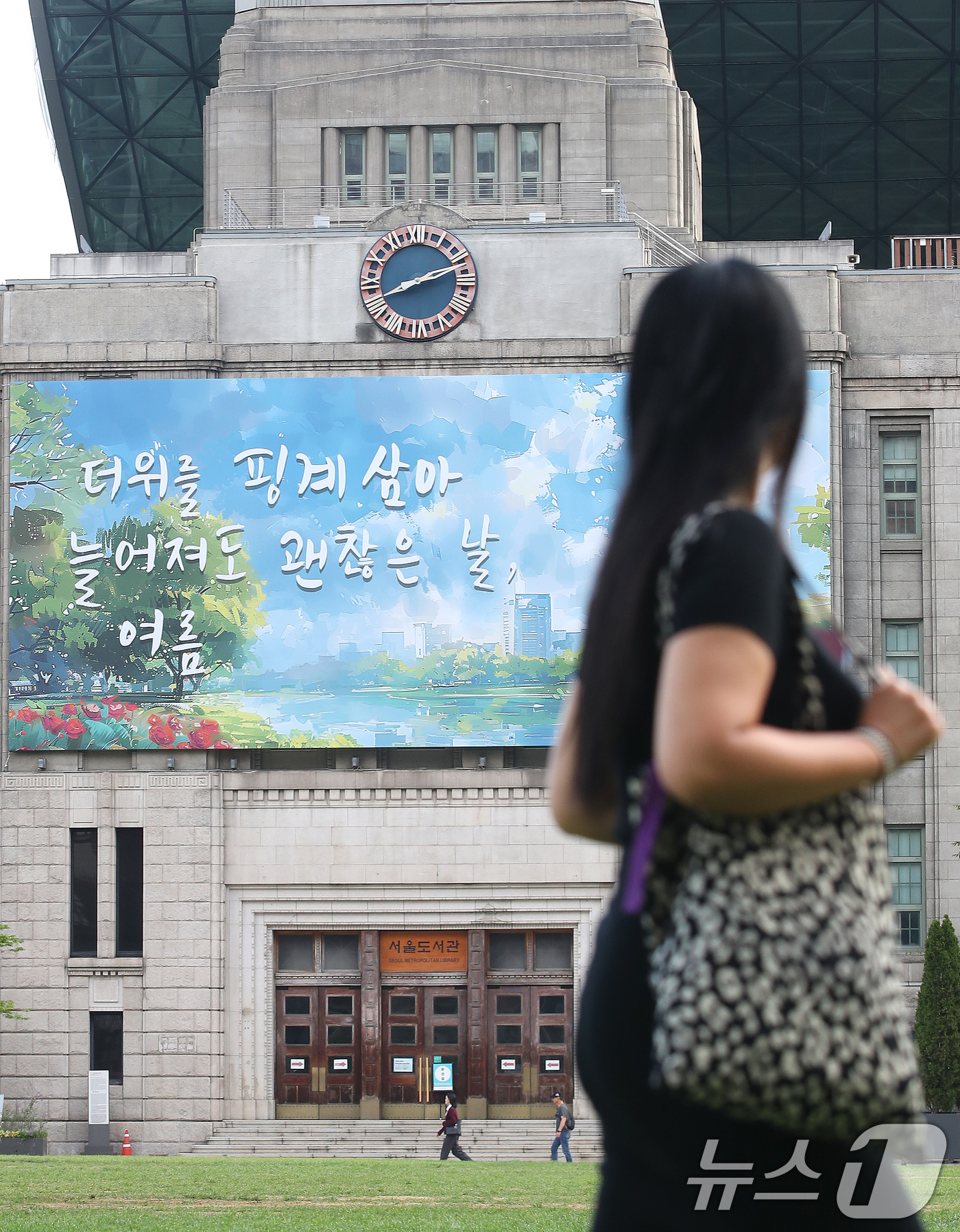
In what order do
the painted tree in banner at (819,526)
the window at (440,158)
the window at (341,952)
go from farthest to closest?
1. the window at (440,158)
2. the painted tree in banner at (819,526)
3. the window at (341,952)

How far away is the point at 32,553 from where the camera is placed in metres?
40.7

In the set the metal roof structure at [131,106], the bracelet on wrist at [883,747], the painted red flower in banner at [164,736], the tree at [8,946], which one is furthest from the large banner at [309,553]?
the bracelet on wrist at [883,747]

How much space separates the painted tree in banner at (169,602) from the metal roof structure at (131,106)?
28688mm

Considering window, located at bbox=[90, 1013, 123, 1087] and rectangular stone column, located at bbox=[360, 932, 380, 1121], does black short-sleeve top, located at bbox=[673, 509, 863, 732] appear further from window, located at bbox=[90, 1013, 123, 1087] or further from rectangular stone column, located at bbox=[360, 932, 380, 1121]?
window, located at bbox=[90, 1013, 123, 1087]

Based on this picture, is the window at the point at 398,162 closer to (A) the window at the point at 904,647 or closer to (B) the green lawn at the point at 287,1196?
(A) the window at the point at 904,647

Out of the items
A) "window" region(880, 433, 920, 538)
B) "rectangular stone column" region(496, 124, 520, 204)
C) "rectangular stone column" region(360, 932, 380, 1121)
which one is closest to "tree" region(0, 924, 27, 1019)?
"rectangular stone column" region(360, 932, 380, 1121)

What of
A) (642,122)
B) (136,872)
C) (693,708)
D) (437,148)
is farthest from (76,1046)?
(693,708)

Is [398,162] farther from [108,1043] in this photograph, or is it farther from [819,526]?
[108,1043]

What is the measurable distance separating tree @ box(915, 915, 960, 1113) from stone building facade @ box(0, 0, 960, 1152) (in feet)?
9.92

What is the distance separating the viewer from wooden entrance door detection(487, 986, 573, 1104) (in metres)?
38.8

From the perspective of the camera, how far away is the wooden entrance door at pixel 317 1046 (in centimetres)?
3903

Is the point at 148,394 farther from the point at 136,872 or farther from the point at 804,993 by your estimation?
the point at 804,993

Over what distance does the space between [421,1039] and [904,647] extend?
15182 millimetres

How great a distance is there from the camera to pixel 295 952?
4006cm
